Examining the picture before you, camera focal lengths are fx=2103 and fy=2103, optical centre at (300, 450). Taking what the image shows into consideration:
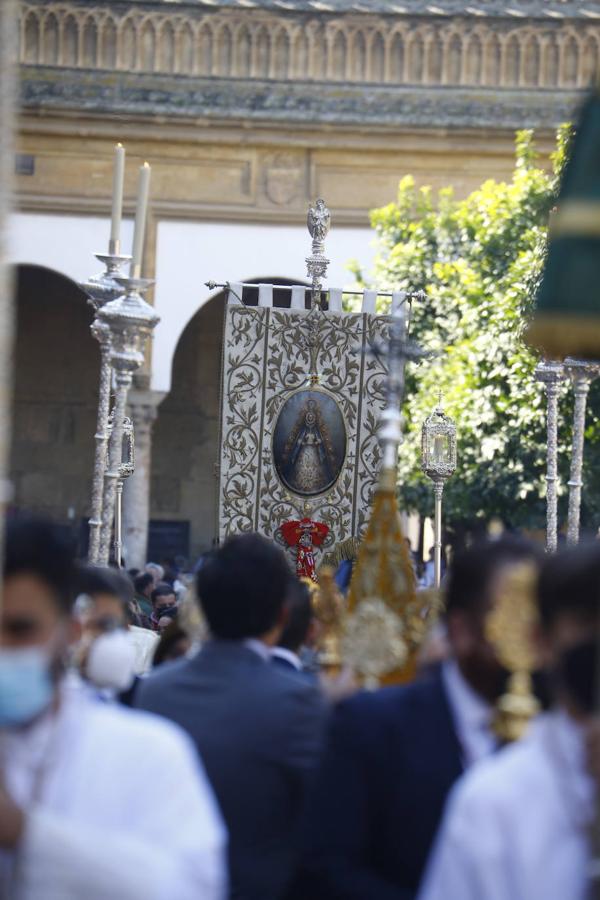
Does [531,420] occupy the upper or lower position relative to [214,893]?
upper

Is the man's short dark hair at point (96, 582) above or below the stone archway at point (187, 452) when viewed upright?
below

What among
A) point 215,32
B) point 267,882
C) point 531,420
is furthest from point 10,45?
point 215,32

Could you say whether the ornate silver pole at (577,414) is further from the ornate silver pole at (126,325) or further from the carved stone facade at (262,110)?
the carved stone facade at (262,110)

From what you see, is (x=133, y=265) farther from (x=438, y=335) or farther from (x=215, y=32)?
(x=215, y=32)

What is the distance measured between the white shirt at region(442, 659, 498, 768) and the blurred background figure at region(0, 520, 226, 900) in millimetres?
650

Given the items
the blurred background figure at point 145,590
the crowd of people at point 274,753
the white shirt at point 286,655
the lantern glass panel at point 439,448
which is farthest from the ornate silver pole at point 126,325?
the white shirt at point 286,655

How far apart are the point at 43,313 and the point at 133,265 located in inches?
682

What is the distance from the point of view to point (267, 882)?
148 inches

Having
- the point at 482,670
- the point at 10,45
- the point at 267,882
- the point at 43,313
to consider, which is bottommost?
the point at 267,882

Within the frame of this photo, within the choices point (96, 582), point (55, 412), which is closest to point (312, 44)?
point (55, 412)

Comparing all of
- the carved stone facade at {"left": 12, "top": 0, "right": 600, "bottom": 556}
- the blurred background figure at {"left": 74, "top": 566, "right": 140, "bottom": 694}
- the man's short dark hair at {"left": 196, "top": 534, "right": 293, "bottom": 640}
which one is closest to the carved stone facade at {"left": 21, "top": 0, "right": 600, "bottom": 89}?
the carved stone facade at {"left": 12, "top": 0, "right": 600, "bottom": 556}

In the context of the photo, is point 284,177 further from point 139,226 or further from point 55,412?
point 139,226

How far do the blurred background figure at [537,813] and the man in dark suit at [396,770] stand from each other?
1.68 ft

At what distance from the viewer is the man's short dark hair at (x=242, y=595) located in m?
4.02
